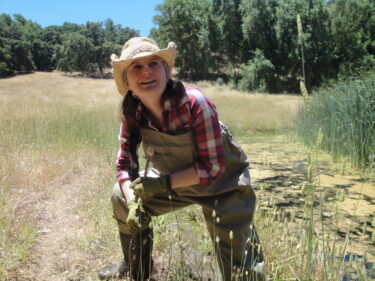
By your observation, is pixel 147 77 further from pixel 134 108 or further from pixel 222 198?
pixel 222 198

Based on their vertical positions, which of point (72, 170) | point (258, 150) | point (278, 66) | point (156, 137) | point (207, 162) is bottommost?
point (258, 150)

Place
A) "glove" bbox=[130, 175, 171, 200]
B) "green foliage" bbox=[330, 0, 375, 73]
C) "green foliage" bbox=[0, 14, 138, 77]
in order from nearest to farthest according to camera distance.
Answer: "glove" bbox=[130, 175, 171, 200]
"green foliage" bbox=[330, 0, 375, 73]
"green foliage" bbox=[0, 14, 138, 77]

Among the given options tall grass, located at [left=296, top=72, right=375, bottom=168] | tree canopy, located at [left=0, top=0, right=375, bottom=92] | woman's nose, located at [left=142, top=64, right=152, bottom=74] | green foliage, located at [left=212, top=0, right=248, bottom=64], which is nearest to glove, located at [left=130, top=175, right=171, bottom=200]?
woman's nose, located at [left=142, top=64, right=152, bottom=74]

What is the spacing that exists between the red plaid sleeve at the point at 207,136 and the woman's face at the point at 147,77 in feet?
0.53

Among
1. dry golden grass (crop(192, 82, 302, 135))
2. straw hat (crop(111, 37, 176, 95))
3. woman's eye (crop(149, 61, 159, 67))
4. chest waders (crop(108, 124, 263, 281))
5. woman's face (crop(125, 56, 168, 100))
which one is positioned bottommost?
dry golden grass (crop(192, 82, 302, 135))

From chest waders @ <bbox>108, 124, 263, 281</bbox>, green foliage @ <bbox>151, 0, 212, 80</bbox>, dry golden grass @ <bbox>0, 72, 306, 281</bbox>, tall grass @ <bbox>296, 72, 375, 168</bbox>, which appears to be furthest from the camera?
green foliage @ <bbox>151, 0, 212, 80</bbox>

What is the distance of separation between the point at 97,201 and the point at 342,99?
3.92 m

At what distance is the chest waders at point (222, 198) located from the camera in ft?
5.43

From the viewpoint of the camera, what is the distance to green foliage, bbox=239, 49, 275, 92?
27094 millimetres

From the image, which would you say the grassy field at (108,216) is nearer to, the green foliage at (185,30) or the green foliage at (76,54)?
the green foliage at (185,30)

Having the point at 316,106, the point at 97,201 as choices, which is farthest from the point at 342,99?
the point at 97,201

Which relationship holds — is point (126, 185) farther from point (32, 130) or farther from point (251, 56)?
point (251, 56)

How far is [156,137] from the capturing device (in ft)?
5.74

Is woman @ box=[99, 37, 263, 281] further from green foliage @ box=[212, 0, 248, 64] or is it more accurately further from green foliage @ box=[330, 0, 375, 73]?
green foliage @ box=[212, 0, 248, 64]
